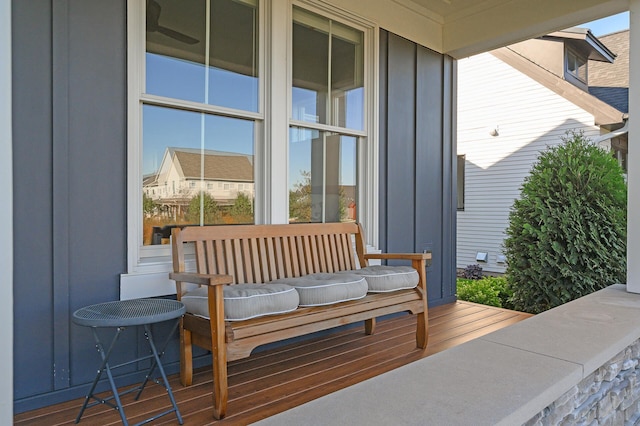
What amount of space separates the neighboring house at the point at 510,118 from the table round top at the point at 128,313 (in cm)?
710

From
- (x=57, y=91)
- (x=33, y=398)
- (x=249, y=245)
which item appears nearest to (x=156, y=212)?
(x=249, y=245)

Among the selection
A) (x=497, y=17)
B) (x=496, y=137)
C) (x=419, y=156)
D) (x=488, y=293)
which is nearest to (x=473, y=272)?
(x=496, y=137)

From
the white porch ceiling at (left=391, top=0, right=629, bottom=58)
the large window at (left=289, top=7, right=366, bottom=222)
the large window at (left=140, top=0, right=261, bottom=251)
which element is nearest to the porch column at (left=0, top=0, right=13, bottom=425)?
the large window at (left=140, top=0, right=261, bottom=251)

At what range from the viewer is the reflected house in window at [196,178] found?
272 centimetres

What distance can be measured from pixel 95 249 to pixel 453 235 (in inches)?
141

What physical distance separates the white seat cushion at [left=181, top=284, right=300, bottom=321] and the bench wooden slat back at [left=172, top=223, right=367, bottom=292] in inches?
10.6

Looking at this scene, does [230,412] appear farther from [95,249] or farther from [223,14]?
[223,14]

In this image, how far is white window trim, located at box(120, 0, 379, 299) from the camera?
251 centimetres

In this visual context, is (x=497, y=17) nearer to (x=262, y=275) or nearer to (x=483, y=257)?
(x=262, y=275)

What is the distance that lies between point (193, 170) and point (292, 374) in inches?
55.2

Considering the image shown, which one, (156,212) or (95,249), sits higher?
(156,212)

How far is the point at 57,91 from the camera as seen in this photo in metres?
2.23

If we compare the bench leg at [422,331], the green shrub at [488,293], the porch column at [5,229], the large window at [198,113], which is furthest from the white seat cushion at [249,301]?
the green shrub at [488,293]

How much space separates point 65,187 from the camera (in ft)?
7.41
